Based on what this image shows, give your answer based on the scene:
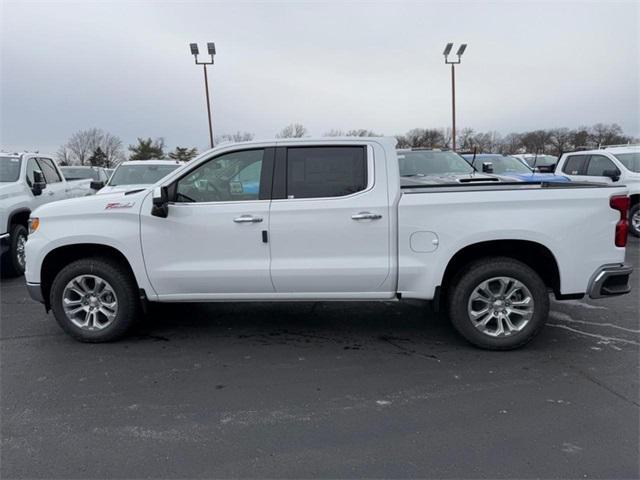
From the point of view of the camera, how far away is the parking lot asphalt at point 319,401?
2.75 meters

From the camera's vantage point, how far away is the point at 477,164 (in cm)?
1418

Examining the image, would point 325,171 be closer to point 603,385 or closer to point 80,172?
point 603,385

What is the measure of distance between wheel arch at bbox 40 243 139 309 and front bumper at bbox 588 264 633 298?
13.5 ft

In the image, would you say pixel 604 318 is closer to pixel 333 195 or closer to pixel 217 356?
pixel 333 195

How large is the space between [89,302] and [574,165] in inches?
427

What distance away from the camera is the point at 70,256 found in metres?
4.64

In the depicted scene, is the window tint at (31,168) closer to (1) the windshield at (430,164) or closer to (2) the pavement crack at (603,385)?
(1) the windshield at (430,164)

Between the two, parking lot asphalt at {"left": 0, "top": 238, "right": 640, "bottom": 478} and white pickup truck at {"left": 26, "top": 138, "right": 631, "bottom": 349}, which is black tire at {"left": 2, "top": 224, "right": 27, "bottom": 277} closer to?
parking lot asphalt at {"left": 0, "top": 238, "right": 640, "bottom": 478}

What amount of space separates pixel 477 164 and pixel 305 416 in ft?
40.9

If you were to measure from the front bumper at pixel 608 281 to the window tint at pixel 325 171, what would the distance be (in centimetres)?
215

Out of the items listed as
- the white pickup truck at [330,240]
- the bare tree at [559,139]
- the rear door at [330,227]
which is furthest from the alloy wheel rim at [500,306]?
the bare tree at [559,139]

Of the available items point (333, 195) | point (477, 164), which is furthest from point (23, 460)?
point (477, 164)

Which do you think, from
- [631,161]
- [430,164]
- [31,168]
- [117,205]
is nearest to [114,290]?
[117,205]

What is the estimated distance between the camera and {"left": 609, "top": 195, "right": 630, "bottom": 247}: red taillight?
3990 mm
